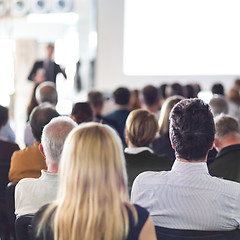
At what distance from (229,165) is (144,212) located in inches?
60.6

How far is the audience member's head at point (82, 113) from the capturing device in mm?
3953

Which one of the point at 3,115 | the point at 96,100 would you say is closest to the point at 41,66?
the point at 96,100

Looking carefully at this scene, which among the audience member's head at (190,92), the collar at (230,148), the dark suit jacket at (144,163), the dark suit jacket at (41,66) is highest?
the dark suit jacket at (41,66)

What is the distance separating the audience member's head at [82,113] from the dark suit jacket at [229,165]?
4.45ft

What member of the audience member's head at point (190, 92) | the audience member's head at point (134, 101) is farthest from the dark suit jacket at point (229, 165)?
the audience member's head at point (190, 92)

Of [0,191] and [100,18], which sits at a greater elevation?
[100,18]

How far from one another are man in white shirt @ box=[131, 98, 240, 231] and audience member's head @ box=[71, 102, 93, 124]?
1.99 metres

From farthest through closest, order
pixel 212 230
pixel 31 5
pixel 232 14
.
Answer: pixel 31 5 → pixel 232 14 → pixel 212 230

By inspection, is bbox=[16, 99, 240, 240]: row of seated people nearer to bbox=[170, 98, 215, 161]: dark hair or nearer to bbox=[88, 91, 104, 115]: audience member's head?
bbox=[170, 98, 215, 161]: dark hair

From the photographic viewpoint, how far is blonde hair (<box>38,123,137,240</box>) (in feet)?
4.77

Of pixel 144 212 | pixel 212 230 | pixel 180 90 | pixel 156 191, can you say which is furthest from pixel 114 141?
pixel 180 90

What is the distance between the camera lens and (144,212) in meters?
1.52

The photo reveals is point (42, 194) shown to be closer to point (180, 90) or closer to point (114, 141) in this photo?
point (114, 141)

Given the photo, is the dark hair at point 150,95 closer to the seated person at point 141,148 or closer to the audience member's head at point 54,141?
the seated person at point 141,148
